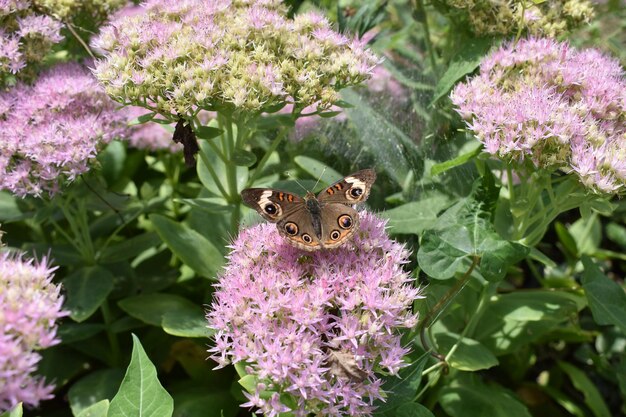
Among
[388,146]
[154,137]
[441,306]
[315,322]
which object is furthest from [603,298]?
[154,137]

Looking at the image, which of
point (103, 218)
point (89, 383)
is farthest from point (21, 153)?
point (89, 383)

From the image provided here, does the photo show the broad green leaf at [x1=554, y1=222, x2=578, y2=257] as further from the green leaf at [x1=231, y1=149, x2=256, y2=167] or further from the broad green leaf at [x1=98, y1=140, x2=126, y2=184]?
the broad green leaf at [x1=98, y1=140, x2=126, y2=184]

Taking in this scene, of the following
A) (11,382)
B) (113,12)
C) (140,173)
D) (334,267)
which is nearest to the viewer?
(11,382)

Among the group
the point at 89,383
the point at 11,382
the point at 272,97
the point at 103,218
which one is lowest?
the point at 89,383

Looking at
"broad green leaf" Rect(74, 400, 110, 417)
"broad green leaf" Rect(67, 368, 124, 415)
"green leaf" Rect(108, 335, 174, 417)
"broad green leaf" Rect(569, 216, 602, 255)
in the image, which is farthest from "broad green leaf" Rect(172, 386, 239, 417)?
"broad green leaf" Rect(569, 216, 602, 255)

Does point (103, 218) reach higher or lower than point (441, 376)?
higher

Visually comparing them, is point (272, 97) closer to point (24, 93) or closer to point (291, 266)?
point (291, 266)

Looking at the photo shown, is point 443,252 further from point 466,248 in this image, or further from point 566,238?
point 566,238
